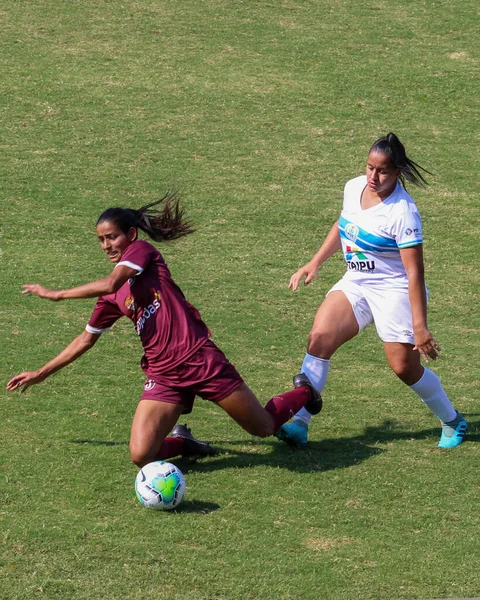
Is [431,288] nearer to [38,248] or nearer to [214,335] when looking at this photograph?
[214,335]

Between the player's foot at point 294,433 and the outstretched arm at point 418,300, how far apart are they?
3.29 ft

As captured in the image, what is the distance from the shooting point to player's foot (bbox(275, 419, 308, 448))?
23.1ft

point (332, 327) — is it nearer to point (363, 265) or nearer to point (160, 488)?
point (363, 265)

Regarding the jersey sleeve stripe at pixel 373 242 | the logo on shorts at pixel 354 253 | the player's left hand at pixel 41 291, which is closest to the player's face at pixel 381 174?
the jersey sleeve stripe at pixel 373 242

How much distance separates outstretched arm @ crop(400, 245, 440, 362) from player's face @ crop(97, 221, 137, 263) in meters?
1.75

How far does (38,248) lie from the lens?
1109cm

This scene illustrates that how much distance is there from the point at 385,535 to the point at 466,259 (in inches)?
235

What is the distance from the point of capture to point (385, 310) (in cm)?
704

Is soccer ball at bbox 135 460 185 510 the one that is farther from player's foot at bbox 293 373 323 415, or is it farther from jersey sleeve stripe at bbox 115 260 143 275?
player's foot at bbox 293 373 323 415

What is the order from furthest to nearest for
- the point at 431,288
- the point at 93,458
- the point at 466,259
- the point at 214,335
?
the point at 466,259 < the point at 431,288 < the point at 214,335 < the point at 93,458

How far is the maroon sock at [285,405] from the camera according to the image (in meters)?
6.88

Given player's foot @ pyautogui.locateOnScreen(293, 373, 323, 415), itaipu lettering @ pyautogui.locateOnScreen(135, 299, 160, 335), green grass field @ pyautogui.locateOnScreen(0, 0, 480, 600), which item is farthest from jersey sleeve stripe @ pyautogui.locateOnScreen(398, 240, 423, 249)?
itaipu lettering @ pyautogui.locateOnScreen(135, 299, 160, 335)

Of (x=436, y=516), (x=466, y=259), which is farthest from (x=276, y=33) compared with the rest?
(x=436, y=516)

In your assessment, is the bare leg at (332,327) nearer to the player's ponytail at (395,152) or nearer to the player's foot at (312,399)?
the player's foot at (312,399)
